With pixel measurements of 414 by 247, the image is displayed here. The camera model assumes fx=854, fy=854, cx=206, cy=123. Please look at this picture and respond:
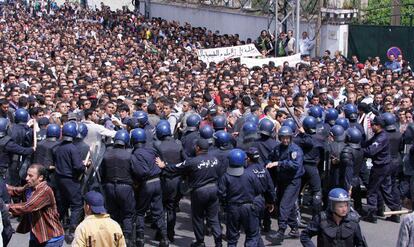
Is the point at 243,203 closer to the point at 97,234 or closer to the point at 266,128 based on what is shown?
the point at 266,128

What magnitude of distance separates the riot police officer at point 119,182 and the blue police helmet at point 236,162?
1.51 m

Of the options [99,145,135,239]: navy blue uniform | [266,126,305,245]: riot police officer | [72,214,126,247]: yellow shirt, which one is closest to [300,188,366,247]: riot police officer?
[72,214,126,247]: yellow shirt

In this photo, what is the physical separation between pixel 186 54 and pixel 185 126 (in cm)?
1174

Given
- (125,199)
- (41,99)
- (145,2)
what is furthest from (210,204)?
(145,2)

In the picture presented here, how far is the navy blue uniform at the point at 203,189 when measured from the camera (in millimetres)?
11461

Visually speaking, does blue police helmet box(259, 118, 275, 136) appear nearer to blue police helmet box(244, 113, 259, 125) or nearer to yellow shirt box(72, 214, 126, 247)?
blue police helmet box(244, 113, 259, 125)

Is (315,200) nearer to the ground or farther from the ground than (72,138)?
nearer to the ground

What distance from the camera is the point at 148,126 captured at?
1328 centimetres

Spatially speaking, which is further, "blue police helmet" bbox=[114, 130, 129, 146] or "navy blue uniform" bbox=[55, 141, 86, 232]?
"navy blue uniform" bbox=[55, 141, 86, 232]

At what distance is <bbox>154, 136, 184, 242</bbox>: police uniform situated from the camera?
12086 millimetres

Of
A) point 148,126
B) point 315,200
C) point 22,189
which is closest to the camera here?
point 22,189

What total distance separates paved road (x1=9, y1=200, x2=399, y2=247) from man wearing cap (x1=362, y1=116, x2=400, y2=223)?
0.30 m

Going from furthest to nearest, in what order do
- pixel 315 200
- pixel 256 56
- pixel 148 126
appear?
1. pixel 256 56
2. pixel 148 126
3. pixel 315 200

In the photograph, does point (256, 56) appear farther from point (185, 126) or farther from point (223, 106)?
point (185, 126)
